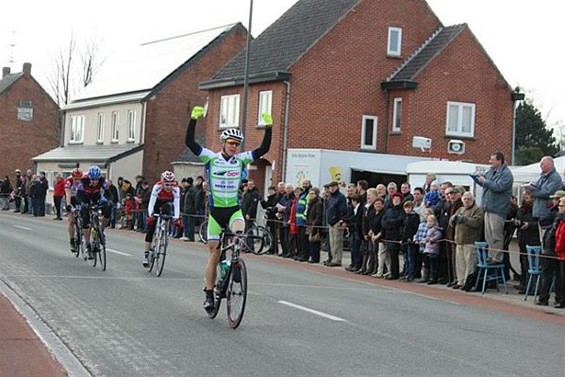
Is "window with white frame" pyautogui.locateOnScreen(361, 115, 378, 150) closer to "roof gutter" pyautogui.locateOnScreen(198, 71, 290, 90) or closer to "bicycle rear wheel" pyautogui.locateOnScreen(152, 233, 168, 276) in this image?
"roof gutter" pyautogui.locateOnScreen(198, 71, 290, 90)

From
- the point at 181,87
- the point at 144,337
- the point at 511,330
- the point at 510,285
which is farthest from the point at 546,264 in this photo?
the point at 181,87

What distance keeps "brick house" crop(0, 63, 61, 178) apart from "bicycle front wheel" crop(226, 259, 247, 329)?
7632 centimetres

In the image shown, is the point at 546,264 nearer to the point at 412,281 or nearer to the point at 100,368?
the point at 412,281

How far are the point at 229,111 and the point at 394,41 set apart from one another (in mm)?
7892

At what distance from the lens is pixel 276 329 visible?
1215 centimetres

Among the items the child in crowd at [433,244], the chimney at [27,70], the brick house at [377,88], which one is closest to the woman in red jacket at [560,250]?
the child in crowd at [433,244]

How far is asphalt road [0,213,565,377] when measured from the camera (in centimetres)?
994

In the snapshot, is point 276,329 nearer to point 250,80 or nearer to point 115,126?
point 250,80

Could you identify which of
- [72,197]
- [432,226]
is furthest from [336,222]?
[72,197]

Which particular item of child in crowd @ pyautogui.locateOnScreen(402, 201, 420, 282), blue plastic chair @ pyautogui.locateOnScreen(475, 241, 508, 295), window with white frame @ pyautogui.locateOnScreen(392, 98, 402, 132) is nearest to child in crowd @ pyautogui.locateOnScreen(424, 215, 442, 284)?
child in crowd @ pyautogui.locateOnScreen(402, 201, 420, 282)

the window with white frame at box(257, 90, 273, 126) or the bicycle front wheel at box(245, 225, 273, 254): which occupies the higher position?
the window with white frame at box(257, 90, 273, 126)

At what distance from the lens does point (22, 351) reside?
33.2ft

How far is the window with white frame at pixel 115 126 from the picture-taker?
61134 mm

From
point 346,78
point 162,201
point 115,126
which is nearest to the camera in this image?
point 162,201
